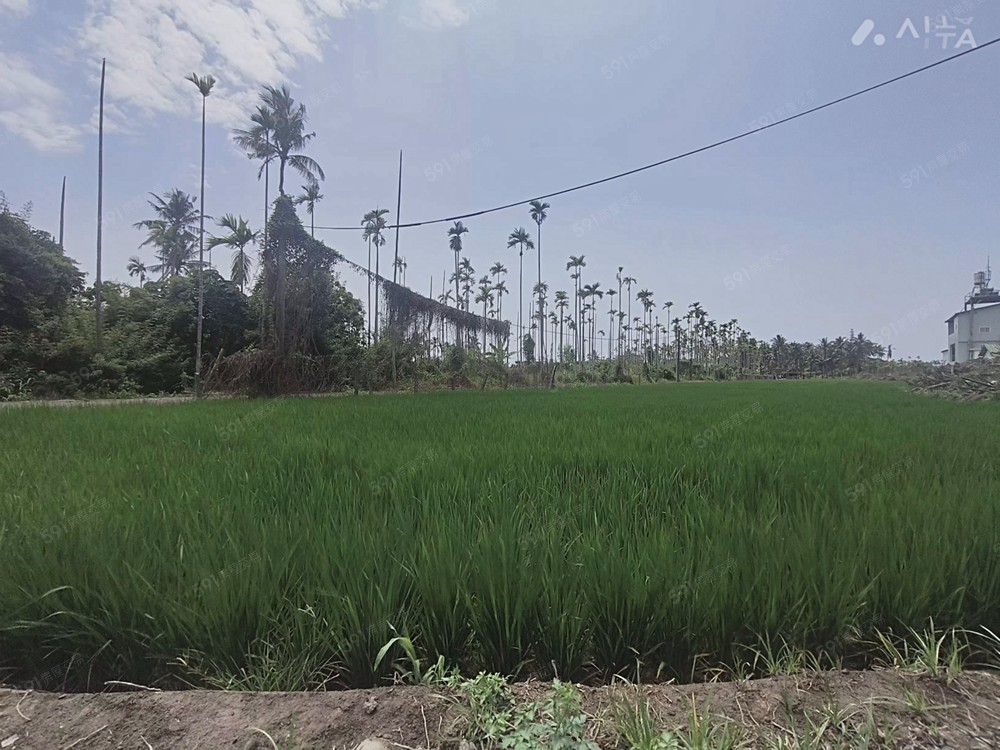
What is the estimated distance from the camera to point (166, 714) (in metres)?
1.05

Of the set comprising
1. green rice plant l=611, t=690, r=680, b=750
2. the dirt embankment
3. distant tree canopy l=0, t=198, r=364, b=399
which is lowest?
the dirt embankment

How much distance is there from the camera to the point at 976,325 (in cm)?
4069

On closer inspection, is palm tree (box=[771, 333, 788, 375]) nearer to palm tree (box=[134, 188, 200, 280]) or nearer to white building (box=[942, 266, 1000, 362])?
white building (box=[942, 266, 1000, 362])

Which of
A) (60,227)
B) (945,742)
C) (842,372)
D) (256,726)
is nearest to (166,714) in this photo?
(256,726)

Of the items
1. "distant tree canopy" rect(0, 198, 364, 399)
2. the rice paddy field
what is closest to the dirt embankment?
the rice paddy field

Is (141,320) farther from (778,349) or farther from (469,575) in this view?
(778,349)

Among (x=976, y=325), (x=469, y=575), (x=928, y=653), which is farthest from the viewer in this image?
(x=976, y=325)

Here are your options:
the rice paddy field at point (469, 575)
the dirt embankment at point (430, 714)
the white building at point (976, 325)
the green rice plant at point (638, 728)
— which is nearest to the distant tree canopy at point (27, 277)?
the rice paddy field at point (469, 575)

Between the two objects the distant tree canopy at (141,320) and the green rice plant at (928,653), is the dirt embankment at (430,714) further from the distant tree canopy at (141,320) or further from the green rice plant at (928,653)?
the distant tree canopy at (141,320)

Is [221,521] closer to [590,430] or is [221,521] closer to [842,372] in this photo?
[590,430]

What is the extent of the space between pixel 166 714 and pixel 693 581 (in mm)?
1478

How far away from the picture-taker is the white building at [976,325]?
1544 inches

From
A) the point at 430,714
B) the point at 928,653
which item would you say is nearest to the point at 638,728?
the point at 430,714

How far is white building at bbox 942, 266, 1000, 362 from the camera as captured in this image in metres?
39.2
